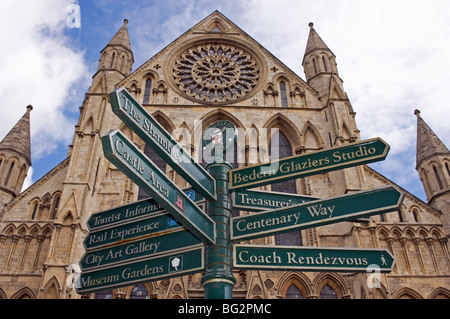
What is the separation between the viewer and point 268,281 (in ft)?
42.3

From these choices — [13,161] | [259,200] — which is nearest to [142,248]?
[259,200]

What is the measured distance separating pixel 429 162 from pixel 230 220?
14.4 metres

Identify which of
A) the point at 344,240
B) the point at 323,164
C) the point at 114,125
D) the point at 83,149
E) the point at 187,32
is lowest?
the point at 323,164

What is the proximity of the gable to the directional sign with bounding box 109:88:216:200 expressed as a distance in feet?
44.3

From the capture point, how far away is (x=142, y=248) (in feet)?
15.5

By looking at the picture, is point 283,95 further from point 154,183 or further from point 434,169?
point 154,183

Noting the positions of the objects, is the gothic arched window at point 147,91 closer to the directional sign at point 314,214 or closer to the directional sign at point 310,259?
the directional sign at point 314,214

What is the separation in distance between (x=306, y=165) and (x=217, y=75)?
1502 cm

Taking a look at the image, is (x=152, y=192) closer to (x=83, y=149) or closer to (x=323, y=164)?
(x=323, y=164)

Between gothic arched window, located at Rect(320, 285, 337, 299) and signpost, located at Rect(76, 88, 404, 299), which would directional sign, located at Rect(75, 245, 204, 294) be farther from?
gothic arched window, located at Rect(320, 285, 337, 299)

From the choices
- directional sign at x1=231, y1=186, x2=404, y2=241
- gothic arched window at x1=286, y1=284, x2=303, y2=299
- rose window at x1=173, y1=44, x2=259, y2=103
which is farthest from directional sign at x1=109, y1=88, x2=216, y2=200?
rose window at x1=173, y1=44, x2=259, y2=103
